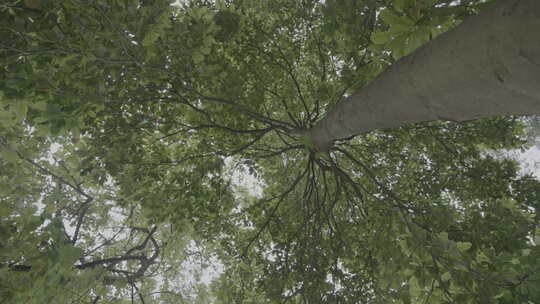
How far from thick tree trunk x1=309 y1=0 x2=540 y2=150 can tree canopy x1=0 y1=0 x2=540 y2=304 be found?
241 mm

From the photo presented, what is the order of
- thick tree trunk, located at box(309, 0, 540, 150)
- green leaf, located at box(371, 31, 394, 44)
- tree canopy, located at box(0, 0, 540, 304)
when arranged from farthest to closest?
tree canopy, located at box(0, 0, 540, 304)
green leaf, located at box(371, 31, 394, 44)
thick tree trunk, located at box(309, 0, 540, 150)

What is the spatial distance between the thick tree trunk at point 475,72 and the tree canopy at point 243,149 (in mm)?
241

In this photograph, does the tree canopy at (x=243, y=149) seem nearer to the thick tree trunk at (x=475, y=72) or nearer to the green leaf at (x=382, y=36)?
the green leaf at (x=382, y=36)

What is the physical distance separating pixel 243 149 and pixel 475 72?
3.31 meters

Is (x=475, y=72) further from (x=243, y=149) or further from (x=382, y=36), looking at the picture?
(x=243, y=149)

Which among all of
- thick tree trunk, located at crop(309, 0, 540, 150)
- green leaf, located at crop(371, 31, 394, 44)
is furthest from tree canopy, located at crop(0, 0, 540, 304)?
thick tree trunk, located at crop(309, 0, 540, 150)

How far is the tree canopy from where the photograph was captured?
6.03 ft

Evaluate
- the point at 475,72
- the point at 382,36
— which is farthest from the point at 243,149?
the point at 475,72

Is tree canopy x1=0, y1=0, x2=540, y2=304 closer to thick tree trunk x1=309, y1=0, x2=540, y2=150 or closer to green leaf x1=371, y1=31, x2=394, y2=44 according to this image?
green leaf x1=371, y1=31, x2=394, y2=44

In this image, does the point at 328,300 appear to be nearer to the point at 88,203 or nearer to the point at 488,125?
the point at 488,125

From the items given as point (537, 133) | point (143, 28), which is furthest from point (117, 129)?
point (537, 133)

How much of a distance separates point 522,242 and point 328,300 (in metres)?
2.13

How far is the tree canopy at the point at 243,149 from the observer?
1.84m

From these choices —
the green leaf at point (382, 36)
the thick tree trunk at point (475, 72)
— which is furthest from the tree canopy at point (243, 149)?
the thick tree trunk at point (475, 72)
